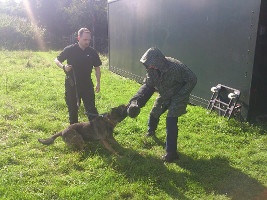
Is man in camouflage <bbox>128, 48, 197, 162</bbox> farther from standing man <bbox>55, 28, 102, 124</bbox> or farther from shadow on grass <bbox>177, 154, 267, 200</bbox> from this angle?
standing man <bbox>55, 28, 102, 124</bbox>

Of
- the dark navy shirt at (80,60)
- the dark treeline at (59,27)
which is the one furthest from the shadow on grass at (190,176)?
the dark treeline at (59,27)

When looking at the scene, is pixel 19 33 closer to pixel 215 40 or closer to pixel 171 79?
pixel 215 40

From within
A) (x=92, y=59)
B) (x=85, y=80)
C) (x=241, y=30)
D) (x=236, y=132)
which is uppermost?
(x=241, y=30)

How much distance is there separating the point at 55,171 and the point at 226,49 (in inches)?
190

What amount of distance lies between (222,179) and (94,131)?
88.5 inches

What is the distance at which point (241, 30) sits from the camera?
6.03 metres

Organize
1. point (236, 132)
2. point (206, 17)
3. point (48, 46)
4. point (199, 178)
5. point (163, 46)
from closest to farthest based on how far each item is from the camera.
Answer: point (199, 178) → point (236, 132) → point (206, 17) → point (163, 46) → point (48, 46)

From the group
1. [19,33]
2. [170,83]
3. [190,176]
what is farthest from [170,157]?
[19,33]

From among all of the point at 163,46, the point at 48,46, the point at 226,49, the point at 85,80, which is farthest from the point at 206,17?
the point at 48,46

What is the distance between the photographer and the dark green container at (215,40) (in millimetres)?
5844

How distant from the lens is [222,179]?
4.04m

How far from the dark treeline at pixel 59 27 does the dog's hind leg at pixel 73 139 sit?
22.0 m

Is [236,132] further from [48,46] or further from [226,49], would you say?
[48,46]

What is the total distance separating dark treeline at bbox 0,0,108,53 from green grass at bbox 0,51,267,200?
20980 mm
